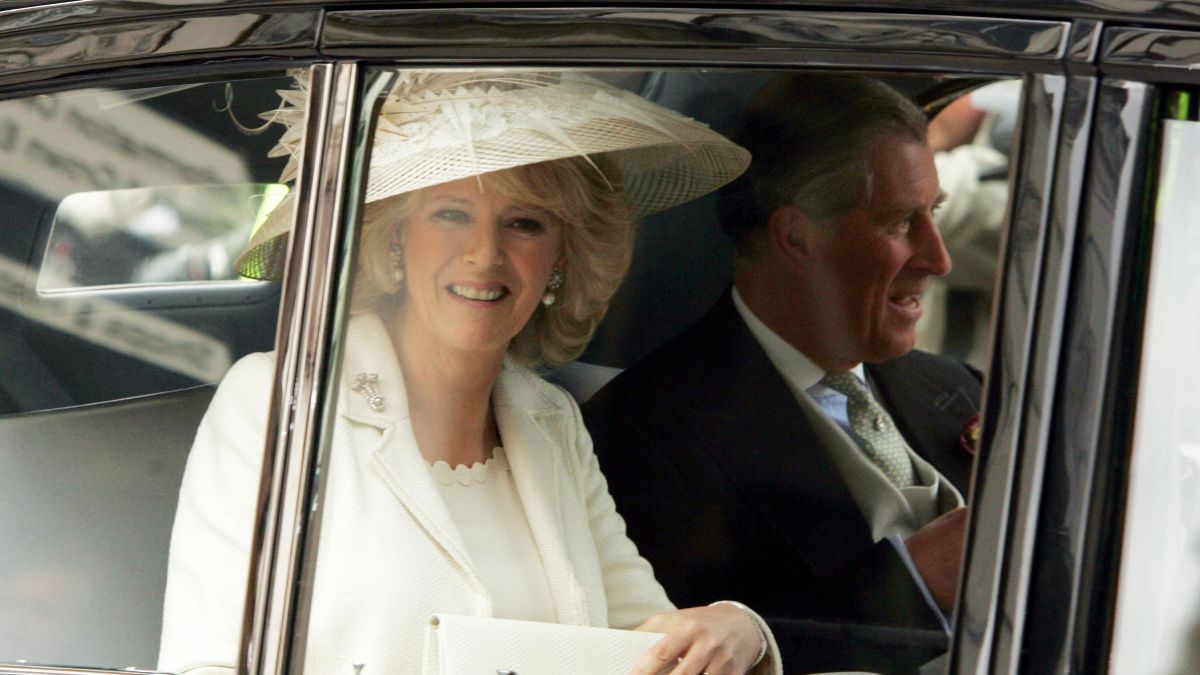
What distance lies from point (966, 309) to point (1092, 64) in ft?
1.03

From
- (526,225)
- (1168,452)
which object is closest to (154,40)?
(526,225)

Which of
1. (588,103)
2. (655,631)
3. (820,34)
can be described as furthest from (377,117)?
(655,631)

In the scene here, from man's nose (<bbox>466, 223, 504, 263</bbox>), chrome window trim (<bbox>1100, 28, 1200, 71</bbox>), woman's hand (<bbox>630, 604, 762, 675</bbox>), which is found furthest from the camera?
man's nose (<bbox>466, 223, 504, 263</bbox>)

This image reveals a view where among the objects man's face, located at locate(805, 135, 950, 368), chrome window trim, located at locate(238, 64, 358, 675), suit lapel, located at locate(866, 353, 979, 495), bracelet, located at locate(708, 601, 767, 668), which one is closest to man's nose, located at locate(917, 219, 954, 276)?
man's face, located at locate(805, 135, 950, 368)

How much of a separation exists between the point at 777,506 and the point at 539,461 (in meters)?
0.30

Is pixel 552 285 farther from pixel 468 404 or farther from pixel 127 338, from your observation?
pixel 127 338

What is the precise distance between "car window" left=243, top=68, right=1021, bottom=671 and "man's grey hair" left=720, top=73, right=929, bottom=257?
0.02m

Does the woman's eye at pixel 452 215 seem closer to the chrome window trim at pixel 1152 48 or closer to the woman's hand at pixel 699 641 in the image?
the woman's hand at pixel 699 641

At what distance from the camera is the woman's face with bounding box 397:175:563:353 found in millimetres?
1548

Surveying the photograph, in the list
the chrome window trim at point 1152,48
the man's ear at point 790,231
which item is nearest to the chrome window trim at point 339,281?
the man's ear at point 790,231

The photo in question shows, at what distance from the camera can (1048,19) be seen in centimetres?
127

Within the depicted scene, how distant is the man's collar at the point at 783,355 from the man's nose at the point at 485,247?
287 mm

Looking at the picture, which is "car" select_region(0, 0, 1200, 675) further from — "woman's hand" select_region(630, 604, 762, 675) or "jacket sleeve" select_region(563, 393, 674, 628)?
"woman's hand" select_region(630, 604, 762, 675)

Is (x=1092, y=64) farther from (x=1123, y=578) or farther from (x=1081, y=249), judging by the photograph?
(x=1123, y=578)
